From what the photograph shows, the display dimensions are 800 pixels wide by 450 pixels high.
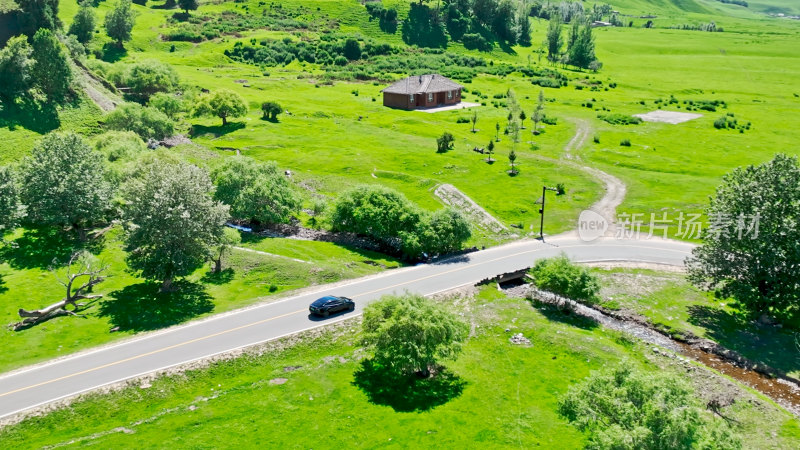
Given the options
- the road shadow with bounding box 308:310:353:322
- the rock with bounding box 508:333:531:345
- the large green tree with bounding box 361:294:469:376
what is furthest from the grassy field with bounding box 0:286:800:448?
the large green tree with bounding box 361:294:469:376

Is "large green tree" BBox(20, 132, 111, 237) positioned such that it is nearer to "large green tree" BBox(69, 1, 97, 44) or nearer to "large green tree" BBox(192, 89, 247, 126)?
"large green tree" BBox(192, 89, 247, 126)

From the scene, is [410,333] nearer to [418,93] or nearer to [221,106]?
[221,106]

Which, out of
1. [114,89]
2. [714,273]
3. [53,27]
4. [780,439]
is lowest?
[780,439]

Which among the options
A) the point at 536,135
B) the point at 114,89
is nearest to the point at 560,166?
the point at 536,135

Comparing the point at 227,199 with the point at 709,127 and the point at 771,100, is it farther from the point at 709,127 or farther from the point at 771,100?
the point at 771,100

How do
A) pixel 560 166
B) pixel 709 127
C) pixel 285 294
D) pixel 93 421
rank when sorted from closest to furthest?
pixel 93 421, pixel 285 294, pixel 560 166, pixel 709 127

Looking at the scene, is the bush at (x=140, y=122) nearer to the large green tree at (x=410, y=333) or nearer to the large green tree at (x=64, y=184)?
the large green tree at (x=64, y=184)
